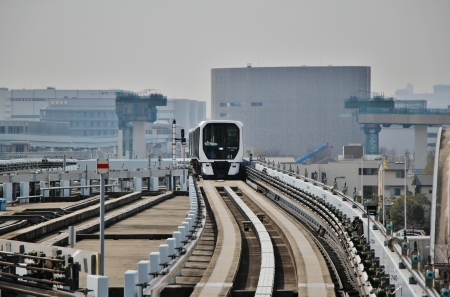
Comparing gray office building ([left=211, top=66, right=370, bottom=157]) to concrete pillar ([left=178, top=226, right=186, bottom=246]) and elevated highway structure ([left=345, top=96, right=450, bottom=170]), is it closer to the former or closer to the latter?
elevated highway structure ([left=345, top=96, right=450, bottom=170])

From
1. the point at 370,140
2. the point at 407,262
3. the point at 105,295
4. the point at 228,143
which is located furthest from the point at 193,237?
the point at 370,140

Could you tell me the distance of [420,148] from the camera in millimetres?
176375

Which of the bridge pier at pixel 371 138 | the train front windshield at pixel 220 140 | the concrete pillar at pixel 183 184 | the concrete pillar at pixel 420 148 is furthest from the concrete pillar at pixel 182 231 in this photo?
the bridge pier at pixel 371 138

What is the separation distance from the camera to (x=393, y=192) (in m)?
94.5

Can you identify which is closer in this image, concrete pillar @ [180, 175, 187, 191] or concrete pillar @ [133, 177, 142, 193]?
concrete pillar @ [133, 177, 142, 193]

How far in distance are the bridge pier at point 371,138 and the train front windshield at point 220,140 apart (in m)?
136

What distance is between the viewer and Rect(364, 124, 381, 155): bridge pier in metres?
190

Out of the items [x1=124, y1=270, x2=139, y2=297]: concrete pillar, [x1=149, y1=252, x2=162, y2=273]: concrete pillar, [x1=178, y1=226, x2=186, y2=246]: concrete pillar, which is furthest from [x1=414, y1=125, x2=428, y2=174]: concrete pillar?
[x1=124, y1=270, x2=139, y2=297]: concrete pillar

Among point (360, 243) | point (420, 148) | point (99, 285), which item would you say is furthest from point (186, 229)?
point (420, 148)

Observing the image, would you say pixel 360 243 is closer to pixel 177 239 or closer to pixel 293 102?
pixel 177 239

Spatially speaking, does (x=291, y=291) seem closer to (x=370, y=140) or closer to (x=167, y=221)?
(x=167, y=221)

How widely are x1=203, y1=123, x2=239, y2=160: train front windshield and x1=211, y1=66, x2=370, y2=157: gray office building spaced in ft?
454

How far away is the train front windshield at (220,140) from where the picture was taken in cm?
5694

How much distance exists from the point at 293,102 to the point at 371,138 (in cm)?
1957
